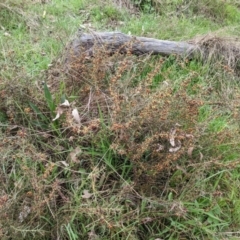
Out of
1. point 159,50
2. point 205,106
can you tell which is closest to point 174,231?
point 205,106

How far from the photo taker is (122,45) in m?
3.43

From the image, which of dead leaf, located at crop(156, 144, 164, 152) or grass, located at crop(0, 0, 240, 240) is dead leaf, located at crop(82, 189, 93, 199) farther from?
dead leaf, located at crop(156, 144, 164, 152)

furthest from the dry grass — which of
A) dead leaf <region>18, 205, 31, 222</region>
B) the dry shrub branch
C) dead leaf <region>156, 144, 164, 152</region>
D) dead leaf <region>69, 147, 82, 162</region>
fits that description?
dead leaf <region>18, 205, 31, 222</region>

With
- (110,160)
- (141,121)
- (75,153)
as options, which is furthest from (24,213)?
(141,121)

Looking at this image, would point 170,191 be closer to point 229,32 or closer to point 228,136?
point 228,136

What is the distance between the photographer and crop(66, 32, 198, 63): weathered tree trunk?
354 cm

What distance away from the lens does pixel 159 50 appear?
3912 mm

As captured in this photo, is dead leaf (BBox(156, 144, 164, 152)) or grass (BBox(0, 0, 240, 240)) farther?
dead leaf (BBox(156, 144, 164, 152))

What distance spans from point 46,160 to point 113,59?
3.88 feet

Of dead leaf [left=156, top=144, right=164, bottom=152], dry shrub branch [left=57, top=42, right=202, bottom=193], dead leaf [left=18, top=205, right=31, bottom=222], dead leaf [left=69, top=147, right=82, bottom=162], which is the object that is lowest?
dead leaf [left=18, top=205, right=31, bottom=222]

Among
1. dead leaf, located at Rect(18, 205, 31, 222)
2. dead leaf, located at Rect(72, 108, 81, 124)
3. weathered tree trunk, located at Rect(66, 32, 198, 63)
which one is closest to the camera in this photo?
dead leaf, located at Rect(18, 205, 31, 222)

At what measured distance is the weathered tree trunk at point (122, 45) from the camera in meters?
3.54

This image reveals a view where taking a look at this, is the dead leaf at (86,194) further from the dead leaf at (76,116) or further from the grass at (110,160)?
the dead leaf at (76,116)

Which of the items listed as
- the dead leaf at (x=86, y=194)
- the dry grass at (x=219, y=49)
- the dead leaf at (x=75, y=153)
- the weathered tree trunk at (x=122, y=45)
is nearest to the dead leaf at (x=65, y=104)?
the dead leaf at (x=75, y=153)
